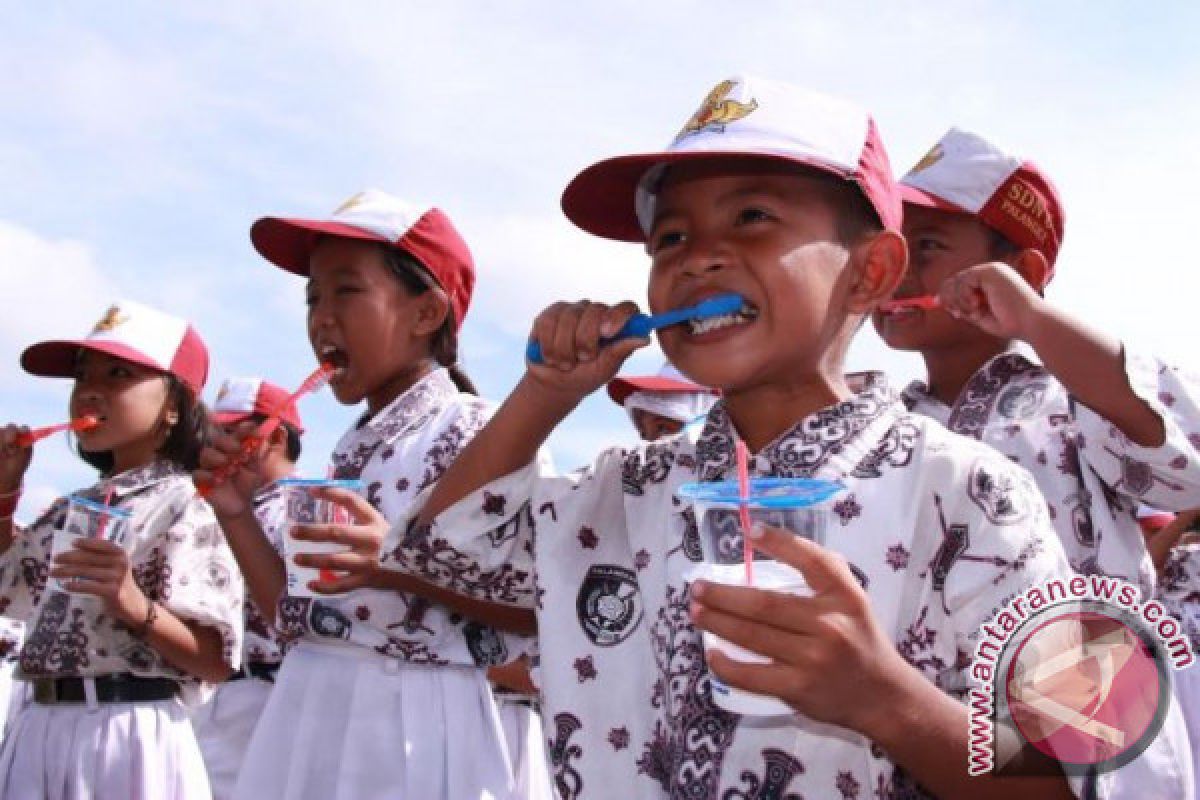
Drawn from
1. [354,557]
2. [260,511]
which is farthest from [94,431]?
[354,557]

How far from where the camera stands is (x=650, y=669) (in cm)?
201

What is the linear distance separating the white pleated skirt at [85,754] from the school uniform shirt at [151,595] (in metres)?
0.17

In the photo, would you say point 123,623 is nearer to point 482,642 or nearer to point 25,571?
point 25,571

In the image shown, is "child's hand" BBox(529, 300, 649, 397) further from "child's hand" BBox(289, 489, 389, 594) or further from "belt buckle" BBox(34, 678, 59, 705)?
"belt buckle" BBox(34, 678, 59, 705)

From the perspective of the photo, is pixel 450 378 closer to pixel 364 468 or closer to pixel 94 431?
pixel 364 468

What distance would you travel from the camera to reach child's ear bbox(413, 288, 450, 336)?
3.78 m

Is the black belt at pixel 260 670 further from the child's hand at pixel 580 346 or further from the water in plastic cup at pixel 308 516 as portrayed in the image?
the child's hand at pixel 580 346

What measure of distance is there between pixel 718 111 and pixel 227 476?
1.85 m

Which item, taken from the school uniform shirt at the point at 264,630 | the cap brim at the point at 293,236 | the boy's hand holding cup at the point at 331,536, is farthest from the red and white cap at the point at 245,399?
the boy's hand holding cup at the point at 331,536

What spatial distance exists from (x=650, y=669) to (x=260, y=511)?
4.57 m

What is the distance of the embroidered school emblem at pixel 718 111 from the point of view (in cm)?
205

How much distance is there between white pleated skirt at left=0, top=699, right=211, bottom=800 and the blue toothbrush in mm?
3206

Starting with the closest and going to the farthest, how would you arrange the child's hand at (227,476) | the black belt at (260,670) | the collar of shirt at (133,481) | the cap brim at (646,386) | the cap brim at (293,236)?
the child's hand at (227,476)
the cap brim at (293,236)
the collar of shirt at (133,481)
the black belt at (260,670)
the cap brim at (646,386)

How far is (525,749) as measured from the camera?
546cm
